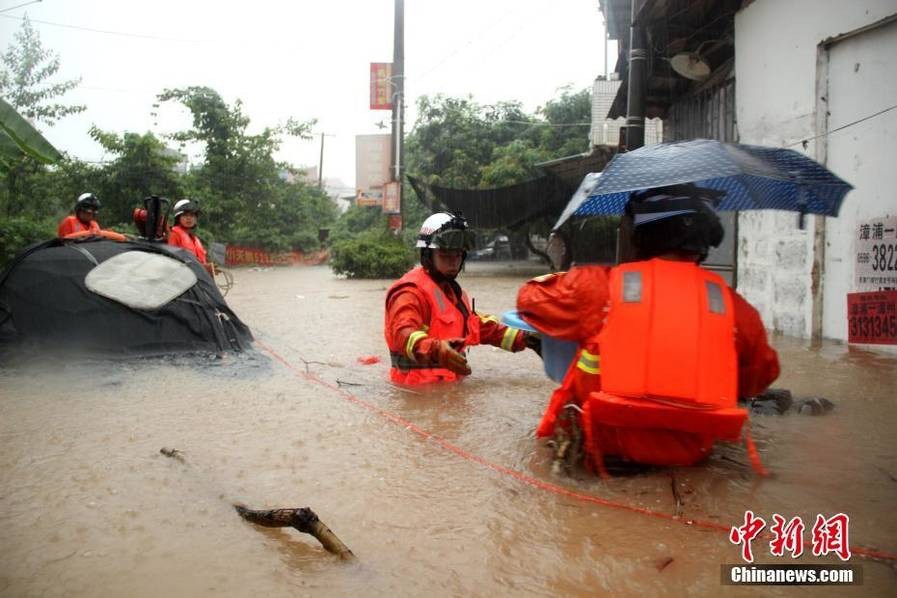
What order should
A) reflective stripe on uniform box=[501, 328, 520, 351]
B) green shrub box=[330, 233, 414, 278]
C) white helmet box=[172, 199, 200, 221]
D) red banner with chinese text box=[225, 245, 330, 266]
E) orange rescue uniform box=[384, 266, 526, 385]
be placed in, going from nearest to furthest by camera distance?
orange rescue uniform box=[384, 266, 526, 385], reflective stripe on uniform box=[501, 328, 520, 351], white helmet box=[172, 199, 200, 221], green shrub box=[330, 233, 414, 278], red banner with chinese text box=[225, 245, 330, 266]

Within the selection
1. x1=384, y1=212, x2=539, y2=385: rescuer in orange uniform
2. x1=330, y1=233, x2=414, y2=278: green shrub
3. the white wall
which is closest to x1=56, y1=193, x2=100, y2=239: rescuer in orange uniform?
x1=384, y1=212, x2=539, y2=385: rescuer in orange uniform

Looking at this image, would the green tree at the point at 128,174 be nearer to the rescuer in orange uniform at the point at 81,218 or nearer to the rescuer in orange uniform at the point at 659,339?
the rescuer in orange uniform at the point at 81,218

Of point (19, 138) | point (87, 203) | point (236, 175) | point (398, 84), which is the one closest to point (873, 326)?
point (19, 138)

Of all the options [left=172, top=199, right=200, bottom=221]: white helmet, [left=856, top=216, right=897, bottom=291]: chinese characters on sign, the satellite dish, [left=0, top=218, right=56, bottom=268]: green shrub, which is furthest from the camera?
[left=0, top=218, right=56, bottom=268]: green shrub

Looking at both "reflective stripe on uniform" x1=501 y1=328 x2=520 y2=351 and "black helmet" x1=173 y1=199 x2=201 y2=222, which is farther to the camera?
"black helmet" x1=173 y1=199 x2=201 y2=222

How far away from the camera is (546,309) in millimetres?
3035

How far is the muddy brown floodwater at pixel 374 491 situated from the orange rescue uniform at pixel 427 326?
261 mm

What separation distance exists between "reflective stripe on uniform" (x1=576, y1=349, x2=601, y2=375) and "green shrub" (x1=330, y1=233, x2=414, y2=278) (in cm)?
1656

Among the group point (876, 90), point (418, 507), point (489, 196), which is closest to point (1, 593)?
point (418, 507)

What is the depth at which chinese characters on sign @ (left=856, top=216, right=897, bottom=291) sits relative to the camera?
5.73m

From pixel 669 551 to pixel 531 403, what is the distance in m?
2.34

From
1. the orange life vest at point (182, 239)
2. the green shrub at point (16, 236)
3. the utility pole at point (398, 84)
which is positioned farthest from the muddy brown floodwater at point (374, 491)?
the utility pole at point (398, 84)

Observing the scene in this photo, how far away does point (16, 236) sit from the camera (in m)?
12.5
